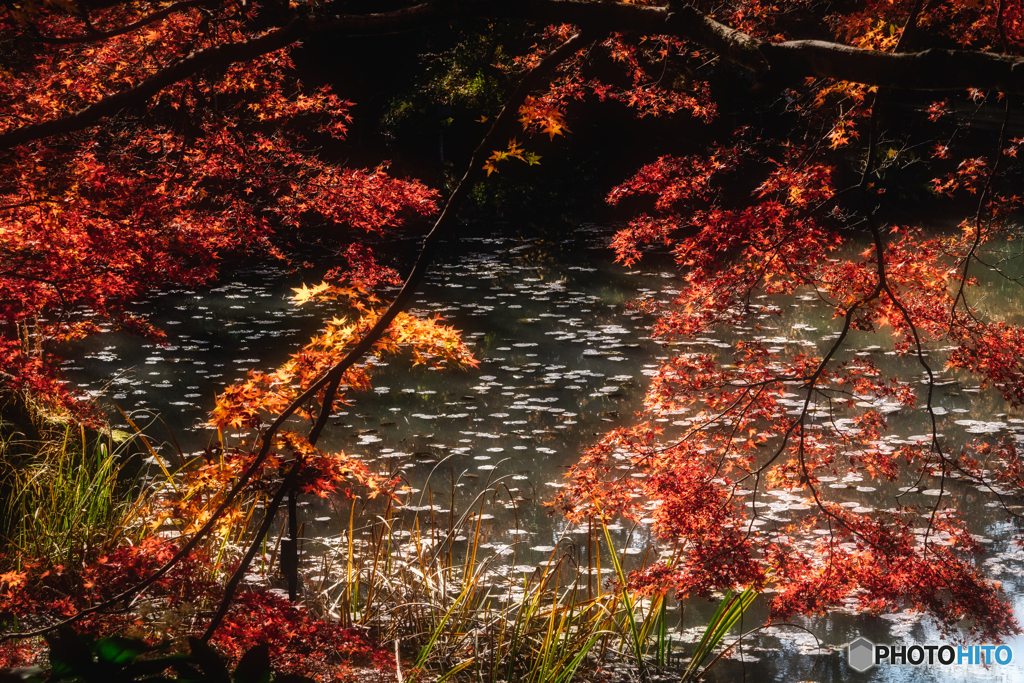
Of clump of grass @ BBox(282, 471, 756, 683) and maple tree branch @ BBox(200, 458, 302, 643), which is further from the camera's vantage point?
clump of grass @ BBox(282, 471, 756, 683)

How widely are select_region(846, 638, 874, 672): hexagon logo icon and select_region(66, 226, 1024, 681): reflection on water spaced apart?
0.04 metres

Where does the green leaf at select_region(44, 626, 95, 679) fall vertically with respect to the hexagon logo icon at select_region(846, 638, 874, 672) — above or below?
above

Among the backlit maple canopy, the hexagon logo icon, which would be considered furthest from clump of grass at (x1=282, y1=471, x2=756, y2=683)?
the hexagon logo icon

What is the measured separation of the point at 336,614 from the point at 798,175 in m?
3.02

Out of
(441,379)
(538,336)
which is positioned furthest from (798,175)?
(538,336)

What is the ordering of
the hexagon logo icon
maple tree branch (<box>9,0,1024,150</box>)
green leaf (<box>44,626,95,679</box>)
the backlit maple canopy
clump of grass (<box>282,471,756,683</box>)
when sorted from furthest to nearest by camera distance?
the hexagon logo icon < clump of grass (<box>282,471,756,683</box>) < the backlit maple canopy < maple tree branch (<box>9,0,1024,150</box>) < green leaf (<box>44,626,95,679</box>)

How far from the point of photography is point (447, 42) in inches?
674

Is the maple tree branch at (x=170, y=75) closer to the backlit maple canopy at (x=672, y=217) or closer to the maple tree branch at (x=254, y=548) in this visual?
the backlit maple canopy at (x=672, y=217)

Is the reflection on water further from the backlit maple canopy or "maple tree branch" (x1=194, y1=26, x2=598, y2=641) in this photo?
"maple tree branch" (x1=194, y1=26, x2=598, y2=641)

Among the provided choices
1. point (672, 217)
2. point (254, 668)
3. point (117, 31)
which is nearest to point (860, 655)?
point (672, 217)

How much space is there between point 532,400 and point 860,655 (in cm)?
416

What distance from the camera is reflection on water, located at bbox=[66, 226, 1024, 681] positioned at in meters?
4.48

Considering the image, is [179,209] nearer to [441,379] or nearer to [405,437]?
Answer: [405,437]

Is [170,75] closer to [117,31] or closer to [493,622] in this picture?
[117,31]
